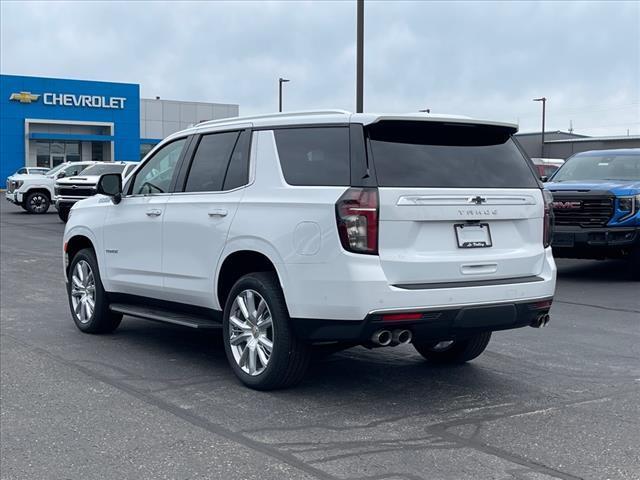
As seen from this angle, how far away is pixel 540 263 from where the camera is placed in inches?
246

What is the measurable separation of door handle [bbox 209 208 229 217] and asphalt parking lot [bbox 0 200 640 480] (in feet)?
4.07

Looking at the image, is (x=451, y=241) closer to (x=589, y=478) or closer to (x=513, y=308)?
(x=513, y=308)

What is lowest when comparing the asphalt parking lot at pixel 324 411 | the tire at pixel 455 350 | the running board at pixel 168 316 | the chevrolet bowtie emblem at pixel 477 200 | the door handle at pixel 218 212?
the asphalt parking lot at pixel 324 411

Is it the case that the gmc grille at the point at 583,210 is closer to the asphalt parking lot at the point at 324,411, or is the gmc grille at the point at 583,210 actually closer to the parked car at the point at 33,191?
the asphalt parking lot at the point at 324,411

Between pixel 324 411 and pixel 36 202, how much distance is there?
1084 inches

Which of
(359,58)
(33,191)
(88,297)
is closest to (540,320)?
(88,297)

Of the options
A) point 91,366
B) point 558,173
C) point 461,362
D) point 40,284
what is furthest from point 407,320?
point 558,173

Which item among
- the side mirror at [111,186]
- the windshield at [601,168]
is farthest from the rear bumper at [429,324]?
the windshield at [601,168]

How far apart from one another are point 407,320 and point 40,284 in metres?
8.28

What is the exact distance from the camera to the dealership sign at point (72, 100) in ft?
190

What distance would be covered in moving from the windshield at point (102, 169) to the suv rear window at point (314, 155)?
20.9m

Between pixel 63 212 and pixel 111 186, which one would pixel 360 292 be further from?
pixel 63 212

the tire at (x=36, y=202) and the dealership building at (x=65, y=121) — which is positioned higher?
the dealership building at (x=65, y=121)

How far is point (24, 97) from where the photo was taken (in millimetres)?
57719
